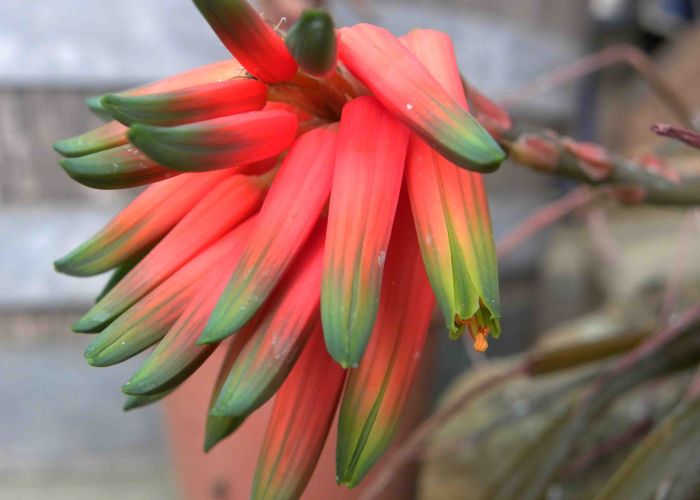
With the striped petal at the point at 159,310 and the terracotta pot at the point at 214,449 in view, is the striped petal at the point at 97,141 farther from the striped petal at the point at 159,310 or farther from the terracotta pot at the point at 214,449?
the terracotta pot at the point at 214,449

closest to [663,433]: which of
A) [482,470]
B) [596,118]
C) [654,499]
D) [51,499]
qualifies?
[654,499]

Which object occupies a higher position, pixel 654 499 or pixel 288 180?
pixel 288 180

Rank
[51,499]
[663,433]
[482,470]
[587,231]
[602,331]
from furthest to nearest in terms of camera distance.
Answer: [587,231]
[51,499]
[602,331]
[482,470]
[663,433]

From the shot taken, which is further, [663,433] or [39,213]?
[39,213]

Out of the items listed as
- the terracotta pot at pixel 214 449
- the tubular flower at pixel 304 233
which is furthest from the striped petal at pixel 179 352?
the terracotta pot at pixel 214 449

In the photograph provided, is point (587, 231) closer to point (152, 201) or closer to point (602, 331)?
point (602, 331)

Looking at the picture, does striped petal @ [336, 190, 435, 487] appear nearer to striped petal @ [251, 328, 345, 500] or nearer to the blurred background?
striped petal @ [251, 328, 345, 500]

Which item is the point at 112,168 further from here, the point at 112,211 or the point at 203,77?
the point at 112,211
